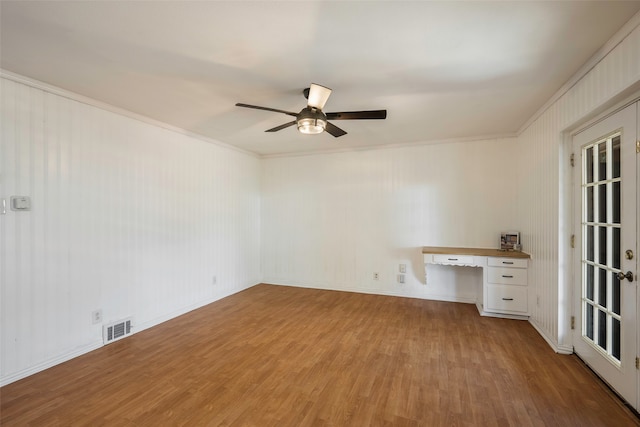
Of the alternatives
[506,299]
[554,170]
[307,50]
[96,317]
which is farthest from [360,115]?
[96,317]

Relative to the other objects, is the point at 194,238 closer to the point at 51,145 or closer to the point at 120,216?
the point at 120,216

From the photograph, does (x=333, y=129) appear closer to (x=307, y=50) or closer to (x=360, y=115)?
(x=360, y=115)

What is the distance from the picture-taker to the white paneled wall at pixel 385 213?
4.33m

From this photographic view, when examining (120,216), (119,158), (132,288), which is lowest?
(132,288)

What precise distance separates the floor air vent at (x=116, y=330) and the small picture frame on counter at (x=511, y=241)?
16.3ft

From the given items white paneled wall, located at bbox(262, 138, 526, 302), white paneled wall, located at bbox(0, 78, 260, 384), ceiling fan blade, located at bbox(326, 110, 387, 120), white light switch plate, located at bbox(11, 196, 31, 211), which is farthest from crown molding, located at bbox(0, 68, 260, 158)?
ceiling fan blade, located at bbox(326, 110, 387, 120)

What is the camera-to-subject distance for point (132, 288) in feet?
10.8

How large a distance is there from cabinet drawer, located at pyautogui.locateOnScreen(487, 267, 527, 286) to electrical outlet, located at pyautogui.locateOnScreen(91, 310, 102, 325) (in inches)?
185

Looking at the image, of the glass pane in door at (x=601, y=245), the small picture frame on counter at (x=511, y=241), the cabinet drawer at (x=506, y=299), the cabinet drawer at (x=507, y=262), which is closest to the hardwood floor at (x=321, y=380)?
the cabinet drawer at (x=506, y=299)

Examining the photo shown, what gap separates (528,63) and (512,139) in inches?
90.4

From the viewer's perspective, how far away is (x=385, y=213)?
191 inches

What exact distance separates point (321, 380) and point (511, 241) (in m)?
3.31

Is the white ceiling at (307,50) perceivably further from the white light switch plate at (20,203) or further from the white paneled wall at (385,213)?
the white paneled wall at (385,213)

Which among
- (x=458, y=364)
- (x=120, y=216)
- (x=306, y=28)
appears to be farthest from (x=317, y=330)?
(x=306, y=28)
